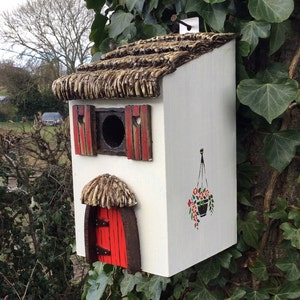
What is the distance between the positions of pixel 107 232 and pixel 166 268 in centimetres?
20

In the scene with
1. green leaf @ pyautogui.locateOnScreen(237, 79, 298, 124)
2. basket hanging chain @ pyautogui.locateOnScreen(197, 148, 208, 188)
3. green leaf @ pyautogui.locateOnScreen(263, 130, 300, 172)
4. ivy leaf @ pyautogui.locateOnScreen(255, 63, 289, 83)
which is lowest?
basket hanging chain @ pyautogui.locateOnScreen(197, 148, 208, 188)

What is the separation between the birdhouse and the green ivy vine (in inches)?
2.4

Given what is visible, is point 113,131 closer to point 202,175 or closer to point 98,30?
point 202,175

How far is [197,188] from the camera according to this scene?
1091 millimetres

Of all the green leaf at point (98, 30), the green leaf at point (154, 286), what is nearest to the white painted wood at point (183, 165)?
the green leaf at point (154, 286)

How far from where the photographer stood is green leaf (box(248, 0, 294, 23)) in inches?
42.9

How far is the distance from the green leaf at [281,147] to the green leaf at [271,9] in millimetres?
278

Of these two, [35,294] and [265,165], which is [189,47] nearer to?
[265,165]

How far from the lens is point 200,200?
43.4 inches

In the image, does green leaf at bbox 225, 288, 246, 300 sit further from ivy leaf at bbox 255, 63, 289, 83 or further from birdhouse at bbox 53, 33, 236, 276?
ivy leaf at bbox 255, 63, 289, 83

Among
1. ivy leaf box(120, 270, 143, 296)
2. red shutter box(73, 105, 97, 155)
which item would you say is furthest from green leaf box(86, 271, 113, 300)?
red shutter box(73, 105, 97, 155)

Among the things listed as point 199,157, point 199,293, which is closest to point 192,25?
point 199,157

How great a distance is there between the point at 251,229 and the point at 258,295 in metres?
0.18

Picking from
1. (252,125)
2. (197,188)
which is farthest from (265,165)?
(197,188)
